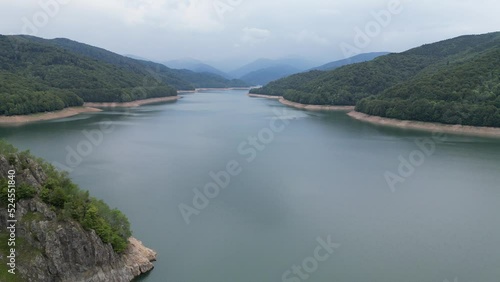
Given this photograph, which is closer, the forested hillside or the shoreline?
the shoreline

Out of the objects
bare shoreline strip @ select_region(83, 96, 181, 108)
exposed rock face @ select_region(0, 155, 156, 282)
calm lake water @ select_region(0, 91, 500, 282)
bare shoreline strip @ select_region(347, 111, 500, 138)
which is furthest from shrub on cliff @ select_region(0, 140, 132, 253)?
bare shoreline strip @ select_region(83, 96, 181, 108)

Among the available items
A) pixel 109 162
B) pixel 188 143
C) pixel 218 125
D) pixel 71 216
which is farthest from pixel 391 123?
pixel 71 216

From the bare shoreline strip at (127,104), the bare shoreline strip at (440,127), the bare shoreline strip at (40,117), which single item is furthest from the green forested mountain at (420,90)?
the bare shoreline strip at (40,117)

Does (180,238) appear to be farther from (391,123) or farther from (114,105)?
(114,105)

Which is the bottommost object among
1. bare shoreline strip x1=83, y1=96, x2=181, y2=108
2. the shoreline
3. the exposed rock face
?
bare shoreline strip x1=83, y1=96, x2=181, y2=108

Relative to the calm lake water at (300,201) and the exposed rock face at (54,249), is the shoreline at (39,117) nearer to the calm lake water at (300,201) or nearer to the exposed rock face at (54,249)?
the calm lake water at (300,201)

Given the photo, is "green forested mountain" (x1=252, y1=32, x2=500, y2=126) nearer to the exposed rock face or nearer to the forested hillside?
the forested hillside
